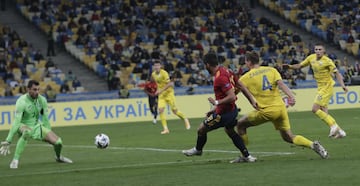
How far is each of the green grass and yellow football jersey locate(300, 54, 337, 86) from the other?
1550 mm

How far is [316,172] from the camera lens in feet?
45.5

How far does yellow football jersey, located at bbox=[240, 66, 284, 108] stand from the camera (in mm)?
16281

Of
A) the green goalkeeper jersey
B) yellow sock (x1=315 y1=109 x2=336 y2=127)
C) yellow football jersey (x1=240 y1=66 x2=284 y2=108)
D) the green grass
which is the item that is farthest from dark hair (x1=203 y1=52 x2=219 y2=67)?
yellow sock (x1=315 y1=109 x2=336 y2=127)

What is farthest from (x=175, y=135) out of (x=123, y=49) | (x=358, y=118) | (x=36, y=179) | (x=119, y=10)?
(x=119, y=10)

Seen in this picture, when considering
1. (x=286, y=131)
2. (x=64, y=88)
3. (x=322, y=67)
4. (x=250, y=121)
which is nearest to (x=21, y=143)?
(x=250, y=121)

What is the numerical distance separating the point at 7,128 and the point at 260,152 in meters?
20.2

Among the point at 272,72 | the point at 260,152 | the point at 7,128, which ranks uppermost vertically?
the point at 272,72

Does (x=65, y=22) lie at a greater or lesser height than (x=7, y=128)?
greater

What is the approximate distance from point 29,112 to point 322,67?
Result: 8446mm

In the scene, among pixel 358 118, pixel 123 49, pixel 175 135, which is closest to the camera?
pixel 175 135

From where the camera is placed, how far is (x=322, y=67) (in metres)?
22.6

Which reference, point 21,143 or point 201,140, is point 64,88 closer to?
point 21,143

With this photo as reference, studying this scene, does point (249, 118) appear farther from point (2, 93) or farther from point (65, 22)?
point (65, 22)

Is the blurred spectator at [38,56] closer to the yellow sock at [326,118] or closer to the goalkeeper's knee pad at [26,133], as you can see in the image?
the yellow sock at [326,118]
